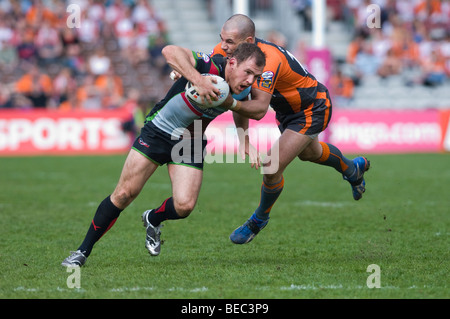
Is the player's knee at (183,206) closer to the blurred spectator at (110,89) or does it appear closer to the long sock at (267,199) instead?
the long sock at (267,199)

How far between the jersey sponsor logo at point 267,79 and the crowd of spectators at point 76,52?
42.3 ft

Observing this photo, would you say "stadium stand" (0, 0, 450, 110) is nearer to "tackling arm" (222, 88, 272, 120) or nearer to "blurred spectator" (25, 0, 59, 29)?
"blurred spectator" (25, 0, 59, 29)

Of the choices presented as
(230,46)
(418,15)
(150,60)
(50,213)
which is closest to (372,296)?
(230,46)

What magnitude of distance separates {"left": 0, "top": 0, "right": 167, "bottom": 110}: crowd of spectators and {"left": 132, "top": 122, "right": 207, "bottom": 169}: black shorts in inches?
504

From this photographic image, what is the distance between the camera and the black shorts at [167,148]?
5840 mm

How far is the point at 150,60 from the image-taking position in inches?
824

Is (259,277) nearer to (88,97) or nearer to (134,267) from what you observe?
(134,267)

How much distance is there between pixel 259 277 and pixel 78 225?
126 inches

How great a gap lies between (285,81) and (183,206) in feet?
5.18

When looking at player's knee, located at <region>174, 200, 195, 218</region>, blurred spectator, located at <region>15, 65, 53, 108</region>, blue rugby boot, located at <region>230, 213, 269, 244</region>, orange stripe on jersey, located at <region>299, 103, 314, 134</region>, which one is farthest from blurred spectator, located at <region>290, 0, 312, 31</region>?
player's knee, located at <region>174, 200, 195, 218</region>

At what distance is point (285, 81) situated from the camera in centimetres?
656

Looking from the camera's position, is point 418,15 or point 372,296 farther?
point 418,15

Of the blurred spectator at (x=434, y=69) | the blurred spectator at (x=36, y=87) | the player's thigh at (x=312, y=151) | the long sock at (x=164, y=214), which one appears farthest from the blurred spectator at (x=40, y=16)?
the long sock at (x=164, y=214)

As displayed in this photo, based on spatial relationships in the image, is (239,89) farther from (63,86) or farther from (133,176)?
(63,86)
